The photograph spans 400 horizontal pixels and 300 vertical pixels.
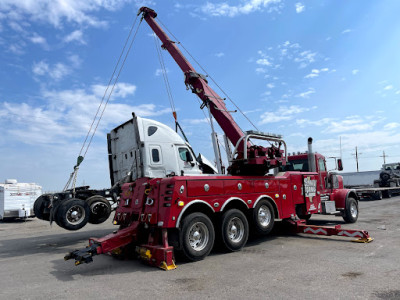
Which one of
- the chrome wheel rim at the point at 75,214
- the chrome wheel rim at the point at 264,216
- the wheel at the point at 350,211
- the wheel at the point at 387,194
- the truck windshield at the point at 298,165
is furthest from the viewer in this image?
the wheel at the point at 387,194

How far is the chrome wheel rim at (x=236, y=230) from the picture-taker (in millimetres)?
7668

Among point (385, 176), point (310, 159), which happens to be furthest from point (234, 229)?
point (385, 176)

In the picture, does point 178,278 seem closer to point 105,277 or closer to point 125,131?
point 105,277

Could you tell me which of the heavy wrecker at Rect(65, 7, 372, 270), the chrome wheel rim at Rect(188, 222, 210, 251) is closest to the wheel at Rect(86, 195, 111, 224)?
the heavy wrecker at Rect(65, 7, 372, 270)

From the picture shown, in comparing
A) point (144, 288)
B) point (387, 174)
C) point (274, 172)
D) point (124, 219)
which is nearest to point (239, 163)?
Result: point (274, 172)

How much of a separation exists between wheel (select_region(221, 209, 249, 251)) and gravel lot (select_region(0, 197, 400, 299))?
0.73ft

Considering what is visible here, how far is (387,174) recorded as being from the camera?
27891mm

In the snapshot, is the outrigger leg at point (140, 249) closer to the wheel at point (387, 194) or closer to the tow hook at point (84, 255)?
the tow hook at point (84, 255)

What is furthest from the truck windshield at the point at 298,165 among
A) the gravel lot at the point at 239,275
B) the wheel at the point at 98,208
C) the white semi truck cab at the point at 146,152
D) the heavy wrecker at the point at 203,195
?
the wheel at the point at 98,208

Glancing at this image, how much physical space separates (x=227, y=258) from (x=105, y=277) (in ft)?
8.59

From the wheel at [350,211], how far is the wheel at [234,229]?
598cm

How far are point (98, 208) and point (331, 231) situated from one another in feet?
23.5

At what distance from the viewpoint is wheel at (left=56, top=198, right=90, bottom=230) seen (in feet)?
29.8

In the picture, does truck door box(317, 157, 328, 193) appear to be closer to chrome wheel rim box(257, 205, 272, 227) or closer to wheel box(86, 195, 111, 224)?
chrome wheel rim box(257, 205, 272, 227)
